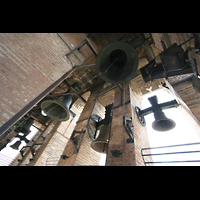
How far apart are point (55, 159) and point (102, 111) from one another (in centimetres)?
366

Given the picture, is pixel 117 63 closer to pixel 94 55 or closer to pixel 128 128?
pixel 128 128

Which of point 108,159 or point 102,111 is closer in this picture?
point 108,159

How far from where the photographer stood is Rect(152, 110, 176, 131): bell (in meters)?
3.02

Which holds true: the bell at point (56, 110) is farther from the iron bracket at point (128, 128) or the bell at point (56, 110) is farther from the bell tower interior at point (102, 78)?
the iron bracket at point (128, 128)

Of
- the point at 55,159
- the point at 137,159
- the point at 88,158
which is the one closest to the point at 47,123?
the point at 55,159

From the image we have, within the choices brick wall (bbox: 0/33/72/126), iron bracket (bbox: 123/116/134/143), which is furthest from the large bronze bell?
brick wall (bbox: 0/33/72/126)

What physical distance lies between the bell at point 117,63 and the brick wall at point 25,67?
1.36m

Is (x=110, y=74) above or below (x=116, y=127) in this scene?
above

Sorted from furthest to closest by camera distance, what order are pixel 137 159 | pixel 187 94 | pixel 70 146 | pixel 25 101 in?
1. pixel 187 94
2. pixel 70 146
3. pixel 25 101
4. pixel 137 159

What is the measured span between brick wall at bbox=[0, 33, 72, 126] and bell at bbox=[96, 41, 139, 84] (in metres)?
1.36

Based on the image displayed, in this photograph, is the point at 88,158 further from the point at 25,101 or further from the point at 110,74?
the point at 110,74

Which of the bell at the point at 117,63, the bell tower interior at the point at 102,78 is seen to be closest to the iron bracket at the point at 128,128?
the bell tower interior at the point at 102,78

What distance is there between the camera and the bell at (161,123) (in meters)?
3.02

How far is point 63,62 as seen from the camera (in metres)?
3.46
